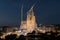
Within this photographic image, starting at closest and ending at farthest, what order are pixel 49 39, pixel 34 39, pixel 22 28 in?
pixel 49 39
pixel 34 39
pixel 22 28

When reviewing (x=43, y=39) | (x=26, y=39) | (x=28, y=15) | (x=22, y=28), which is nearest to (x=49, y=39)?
(x=43, y=39)

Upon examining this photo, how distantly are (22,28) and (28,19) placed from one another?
7.72 ft

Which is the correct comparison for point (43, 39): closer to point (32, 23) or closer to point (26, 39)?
point (26, 39)

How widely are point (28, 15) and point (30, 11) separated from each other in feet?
7.08

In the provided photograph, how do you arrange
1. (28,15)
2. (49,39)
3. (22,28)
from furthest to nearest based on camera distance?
1. (28,15)
2. (22,28)
3. (49,39)

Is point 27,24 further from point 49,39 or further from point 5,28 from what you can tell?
point 49,39

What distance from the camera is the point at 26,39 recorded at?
21.2 metres

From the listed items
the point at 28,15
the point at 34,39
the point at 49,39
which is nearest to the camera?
the point at 49,39

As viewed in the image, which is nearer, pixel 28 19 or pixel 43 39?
pixel 43 39

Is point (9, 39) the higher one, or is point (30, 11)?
point (30, 11)

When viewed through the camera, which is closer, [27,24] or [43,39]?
[43,39]

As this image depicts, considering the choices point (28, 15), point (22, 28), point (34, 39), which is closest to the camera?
point (34, 39)

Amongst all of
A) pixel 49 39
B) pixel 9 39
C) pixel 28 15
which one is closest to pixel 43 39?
pixel 49 39

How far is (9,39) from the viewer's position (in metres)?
20.5
